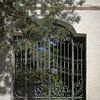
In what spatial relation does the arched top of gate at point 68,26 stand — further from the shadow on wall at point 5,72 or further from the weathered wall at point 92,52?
the shadow on wall at point 5,72

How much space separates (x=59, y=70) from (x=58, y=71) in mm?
36

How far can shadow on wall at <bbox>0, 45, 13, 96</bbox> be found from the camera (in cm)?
1031

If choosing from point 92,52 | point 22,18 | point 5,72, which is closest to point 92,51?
point 92,52

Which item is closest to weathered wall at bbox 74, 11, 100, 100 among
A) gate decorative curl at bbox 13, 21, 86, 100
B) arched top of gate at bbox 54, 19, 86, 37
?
arched top of gate at bbox 54, 19, 86, 37

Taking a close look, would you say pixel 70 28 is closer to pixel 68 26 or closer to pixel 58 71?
pixel 68 26

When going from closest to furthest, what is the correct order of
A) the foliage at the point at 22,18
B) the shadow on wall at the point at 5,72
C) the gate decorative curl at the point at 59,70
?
the foliage at the point at 22,18 < the shadow on wall at the point at 5,72 < the gate decorative curl at the point at 59,70

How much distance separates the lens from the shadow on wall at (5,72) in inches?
406

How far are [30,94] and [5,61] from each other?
1.07m

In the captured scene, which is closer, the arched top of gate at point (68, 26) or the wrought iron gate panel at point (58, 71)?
the arched top of gate at point (68, 26)

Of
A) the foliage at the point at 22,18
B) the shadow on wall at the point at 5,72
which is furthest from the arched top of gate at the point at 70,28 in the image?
the shadow on wall at the point at 5,72

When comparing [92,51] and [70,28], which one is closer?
[92,51]

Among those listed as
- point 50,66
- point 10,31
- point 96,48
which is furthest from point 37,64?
point 10,31

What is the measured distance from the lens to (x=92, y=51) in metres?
10.3

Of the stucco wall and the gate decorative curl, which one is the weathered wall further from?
the gate decorative curl
